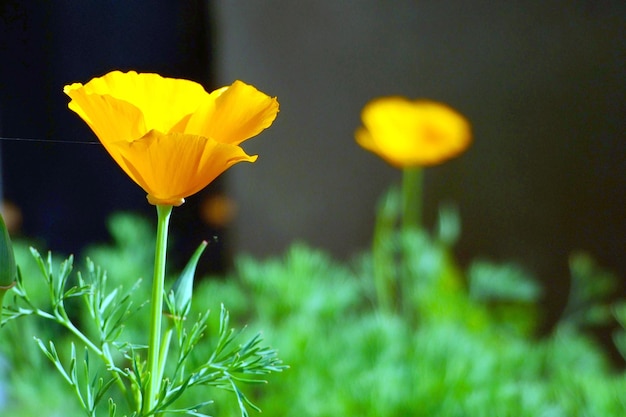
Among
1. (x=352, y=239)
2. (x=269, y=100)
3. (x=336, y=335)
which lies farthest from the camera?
(x=352, y=239)

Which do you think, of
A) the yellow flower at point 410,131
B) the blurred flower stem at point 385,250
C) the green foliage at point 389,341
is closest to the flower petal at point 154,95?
the green foliage at point 389,341

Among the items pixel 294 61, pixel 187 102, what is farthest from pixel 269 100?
pixel 294 61

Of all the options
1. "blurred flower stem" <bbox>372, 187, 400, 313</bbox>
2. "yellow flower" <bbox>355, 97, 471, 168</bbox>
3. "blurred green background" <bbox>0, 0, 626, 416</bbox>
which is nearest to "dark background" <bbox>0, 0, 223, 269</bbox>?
"blurred green background" <bbox>0, 0, 626, 416</bbox>

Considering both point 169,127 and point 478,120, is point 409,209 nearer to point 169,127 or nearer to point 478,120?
point 478,120

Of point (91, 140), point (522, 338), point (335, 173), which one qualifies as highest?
point (91, 140)

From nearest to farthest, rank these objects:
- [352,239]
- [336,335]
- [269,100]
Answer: [269,100], [336,335], [352,239]

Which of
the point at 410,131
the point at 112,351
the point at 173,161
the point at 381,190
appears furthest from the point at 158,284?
the point at 381,190

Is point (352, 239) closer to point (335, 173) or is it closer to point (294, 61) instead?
point (335, 173)

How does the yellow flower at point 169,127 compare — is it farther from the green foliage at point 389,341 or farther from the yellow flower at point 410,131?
the yellow flower at point 410,131
